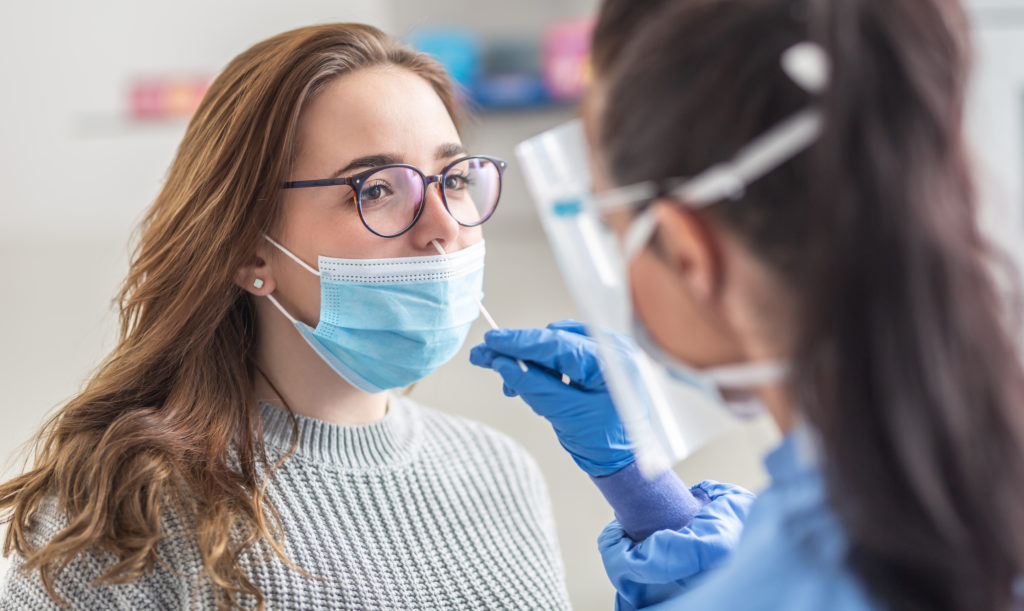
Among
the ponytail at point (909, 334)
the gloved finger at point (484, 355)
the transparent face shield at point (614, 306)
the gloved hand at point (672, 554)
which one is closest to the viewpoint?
the ponytail at point (909, 334)

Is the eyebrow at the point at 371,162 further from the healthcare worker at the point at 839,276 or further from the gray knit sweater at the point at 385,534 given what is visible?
the healthcare worker at the point at 839,276

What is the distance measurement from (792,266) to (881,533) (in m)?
0.21

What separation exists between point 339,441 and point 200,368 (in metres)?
0.23

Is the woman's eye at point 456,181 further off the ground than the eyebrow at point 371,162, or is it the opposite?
the woman's eye at point 456,181

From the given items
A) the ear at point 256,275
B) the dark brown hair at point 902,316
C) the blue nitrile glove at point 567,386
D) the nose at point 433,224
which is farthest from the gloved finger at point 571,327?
the dark brown hair at point 902,316

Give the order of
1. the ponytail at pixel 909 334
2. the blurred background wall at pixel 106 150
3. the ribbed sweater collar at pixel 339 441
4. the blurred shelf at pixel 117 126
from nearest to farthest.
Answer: the ponytail at pixel 909 334, the ribbed sweater collar at pixel 339 441, the blurred background wall at pixel 106 150, the blurred shelf at pixel 117 126

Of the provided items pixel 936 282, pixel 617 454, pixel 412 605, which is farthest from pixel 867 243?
pixel 412 605

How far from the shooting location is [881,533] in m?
0.62

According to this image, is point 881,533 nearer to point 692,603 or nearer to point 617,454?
point 692,603

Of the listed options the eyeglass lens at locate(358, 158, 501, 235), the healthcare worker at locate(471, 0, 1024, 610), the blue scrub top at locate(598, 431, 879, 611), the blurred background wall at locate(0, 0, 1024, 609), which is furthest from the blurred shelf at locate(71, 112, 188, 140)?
the blue scrub top at locate(598, 431, 879, 611)

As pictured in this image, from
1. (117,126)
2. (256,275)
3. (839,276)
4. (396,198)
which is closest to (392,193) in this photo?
(396,198)

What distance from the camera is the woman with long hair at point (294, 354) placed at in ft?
3.63

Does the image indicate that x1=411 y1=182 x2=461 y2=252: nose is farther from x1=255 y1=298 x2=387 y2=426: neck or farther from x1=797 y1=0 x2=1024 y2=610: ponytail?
x1=797 y1=0 x2=1024 y2=610: ponytail

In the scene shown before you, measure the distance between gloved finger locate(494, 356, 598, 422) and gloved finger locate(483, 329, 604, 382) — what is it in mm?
14
